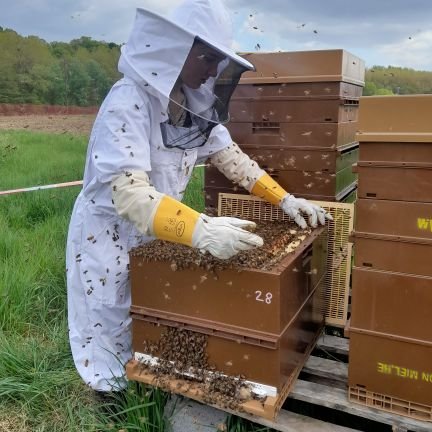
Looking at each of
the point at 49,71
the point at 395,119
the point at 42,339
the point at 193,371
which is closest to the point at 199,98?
the point at 395,119

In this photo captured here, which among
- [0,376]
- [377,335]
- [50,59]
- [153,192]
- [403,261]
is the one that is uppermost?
[50,59]

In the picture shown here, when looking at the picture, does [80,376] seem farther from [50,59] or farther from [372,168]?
[50,59]

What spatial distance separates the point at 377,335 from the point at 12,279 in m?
2.63

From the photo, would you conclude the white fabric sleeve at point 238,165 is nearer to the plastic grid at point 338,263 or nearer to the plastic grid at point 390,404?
the plastic grid at point 338,263

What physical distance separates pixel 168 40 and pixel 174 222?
2.56 ft

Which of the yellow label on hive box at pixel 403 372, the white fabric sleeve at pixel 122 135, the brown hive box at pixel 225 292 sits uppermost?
the white fabric sleeve at pixel 122 135

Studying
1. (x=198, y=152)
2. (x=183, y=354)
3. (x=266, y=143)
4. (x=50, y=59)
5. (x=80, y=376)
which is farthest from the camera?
(x=50, y=59)

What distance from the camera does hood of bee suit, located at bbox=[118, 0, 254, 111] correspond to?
6.62ft


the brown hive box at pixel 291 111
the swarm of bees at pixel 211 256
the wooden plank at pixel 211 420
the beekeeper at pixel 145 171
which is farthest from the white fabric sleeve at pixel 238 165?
the wooden plank at pixel 211 420

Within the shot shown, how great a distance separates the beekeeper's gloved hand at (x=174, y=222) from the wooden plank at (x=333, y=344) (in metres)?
1.00

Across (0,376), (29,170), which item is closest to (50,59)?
(29,170)

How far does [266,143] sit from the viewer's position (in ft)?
9.95

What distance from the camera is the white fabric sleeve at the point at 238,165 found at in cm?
291

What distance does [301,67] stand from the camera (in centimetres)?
284
